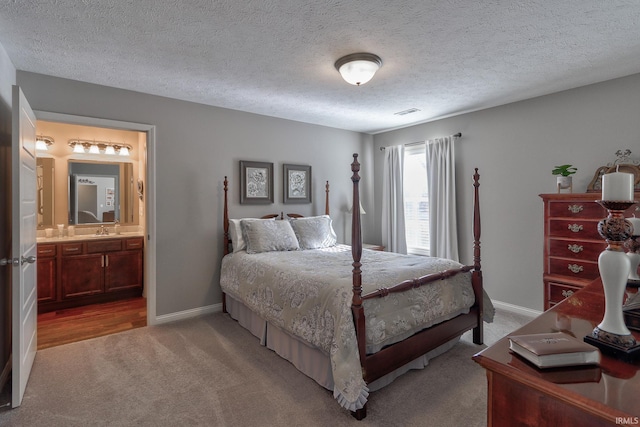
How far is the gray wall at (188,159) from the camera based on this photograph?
10.7 feet

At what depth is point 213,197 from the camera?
13.2 feet

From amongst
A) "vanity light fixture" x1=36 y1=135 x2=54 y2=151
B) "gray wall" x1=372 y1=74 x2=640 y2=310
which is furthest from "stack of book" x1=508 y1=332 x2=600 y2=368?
"vanity light fixture" x1=36 y1=135 x2=54 y2=151

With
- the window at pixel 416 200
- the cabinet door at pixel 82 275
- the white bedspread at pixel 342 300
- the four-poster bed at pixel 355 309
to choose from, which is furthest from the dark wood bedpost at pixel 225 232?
the window at pixel 416 200

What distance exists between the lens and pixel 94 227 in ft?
15.8

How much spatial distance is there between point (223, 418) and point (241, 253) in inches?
73.9

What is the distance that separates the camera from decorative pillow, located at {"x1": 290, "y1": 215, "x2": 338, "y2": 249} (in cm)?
411

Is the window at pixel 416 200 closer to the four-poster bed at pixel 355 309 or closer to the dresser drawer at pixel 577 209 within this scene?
the four-poster bed at pixel 355 309

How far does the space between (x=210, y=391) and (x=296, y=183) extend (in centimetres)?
296

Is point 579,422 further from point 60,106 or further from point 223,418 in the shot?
point 60,106

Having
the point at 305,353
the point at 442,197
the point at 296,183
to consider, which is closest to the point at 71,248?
the point at 296,183

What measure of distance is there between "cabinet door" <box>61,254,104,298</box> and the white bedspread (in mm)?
2228

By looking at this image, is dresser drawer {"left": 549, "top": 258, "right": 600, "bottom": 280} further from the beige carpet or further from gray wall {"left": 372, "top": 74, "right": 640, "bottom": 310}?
the beige carpet

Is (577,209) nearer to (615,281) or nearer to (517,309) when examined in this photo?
(517,309)

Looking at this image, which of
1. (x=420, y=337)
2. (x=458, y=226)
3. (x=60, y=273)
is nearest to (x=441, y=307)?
(x=420, y=337)
